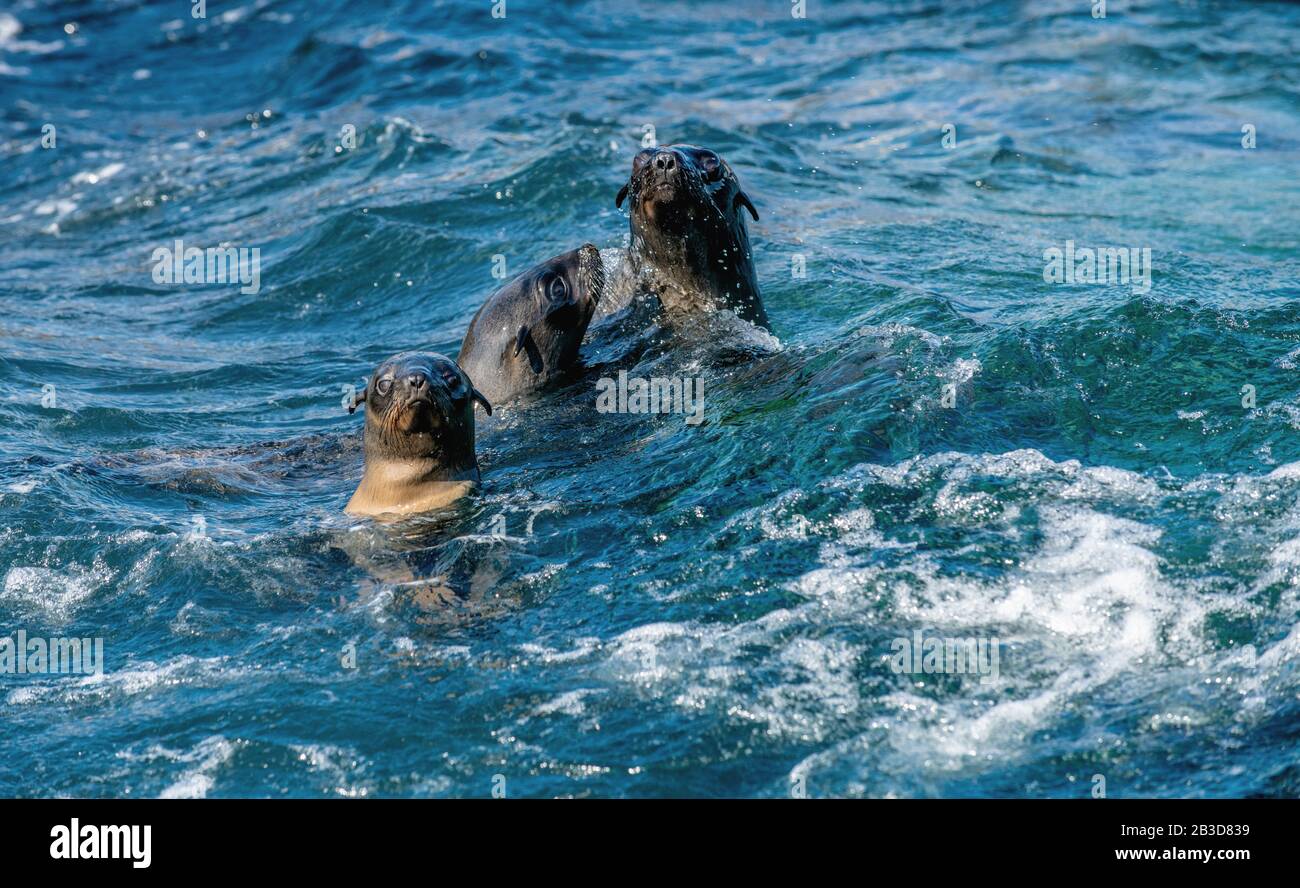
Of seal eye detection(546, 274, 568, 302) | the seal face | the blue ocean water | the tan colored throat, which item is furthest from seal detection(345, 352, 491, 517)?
the seal face

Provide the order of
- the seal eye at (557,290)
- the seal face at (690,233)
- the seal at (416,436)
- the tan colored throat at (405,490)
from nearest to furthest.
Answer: the seal at (416,436), the tan colored throat at (405,490), the seal eye at (557,290), the seal face at (690,233)

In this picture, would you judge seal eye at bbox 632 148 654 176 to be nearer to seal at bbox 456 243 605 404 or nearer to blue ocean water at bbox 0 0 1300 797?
seal at bbox 456 243 605 404

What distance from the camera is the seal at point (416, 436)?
7176 millimetres

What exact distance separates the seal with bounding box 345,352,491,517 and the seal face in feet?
6.10

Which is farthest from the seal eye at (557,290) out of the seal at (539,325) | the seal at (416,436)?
the seal at (416,436)

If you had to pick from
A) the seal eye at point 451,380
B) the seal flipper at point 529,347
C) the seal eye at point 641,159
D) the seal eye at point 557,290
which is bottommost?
the seal eye at point 451,380

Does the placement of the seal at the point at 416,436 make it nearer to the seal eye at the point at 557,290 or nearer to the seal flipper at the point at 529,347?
the seal flipper at the point at 529,347

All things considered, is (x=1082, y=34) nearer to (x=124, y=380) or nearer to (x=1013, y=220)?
(x=1013, y=220)

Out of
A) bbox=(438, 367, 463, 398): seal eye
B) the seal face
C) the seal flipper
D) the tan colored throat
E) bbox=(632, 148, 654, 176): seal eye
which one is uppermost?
bbox=(632, 148, 654, 176): seal eye

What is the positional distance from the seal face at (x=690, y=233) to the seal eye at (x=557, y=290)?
2.45ft

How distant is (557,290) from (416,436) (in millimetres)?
1455

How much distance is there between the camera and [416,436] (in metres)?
7.27

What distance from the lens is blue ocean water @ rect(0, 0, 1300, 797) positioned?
5281 mm

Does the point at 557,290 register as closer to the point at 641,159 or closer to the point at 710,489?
the point at 641,159
